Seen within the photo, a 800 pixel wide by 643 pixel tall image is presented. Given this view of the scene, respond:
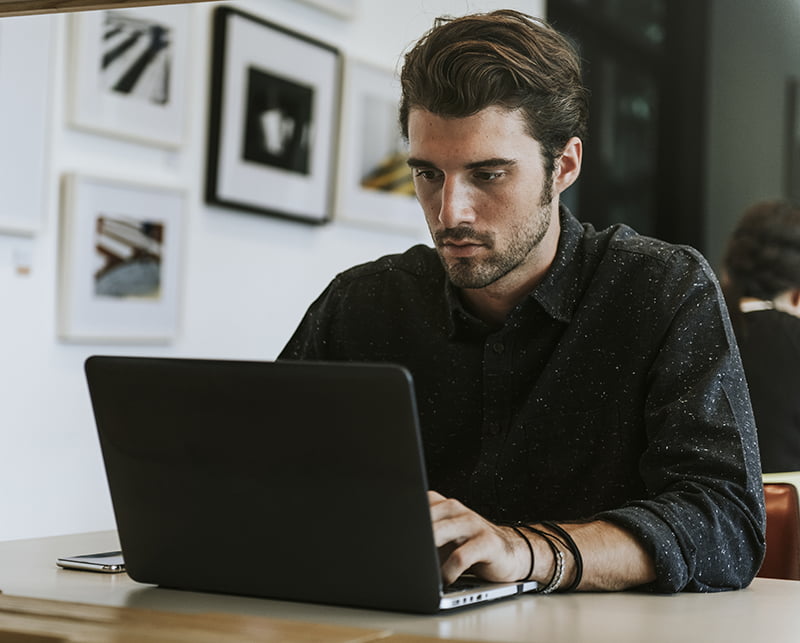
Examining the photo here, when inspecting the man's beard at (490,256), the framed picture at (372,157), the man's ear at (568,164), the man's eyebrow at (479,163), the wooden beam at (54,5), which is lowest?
the man's beard at (490,256)

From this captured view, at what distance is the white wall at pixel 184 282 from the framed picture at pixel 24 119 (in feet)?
0.06

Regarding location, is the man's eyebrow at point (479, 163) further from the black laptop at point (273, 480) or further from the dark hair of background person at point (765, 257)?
the dark hair of background person at point (765, 257)

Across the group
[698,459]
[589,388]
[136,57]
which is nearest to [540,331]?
[589,388]

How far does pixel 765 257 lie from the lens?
10.7 feet

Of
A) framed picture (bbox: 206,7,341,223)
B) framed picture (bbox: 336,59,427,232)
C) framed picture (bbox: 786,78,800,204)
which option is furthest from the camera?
framed picture (bbox: 786,78,800,204)

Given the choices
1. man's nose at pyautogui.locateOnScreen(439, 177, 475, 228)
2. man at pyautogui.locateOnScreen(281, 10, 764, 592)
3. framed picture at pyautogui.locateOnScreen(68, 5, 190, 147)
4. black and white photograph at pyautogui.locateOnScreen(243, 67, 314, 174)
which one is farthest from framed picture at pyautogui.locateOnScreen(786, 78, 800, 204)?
man's nose at pyautogui.locateOnScreen(439, 177, 475, 228)

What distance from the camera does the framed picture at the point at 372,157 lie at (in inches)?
149

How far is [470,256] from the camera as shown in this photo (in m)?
1.58

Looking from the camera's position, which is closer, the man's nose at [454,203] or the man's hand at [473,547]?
the man's hand at [473,547]

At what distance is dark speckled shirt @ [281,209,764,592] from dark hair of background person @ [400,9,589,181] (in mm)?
157

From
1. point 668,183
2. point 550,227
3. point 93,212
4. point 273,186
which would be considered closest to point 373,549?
point 550,227

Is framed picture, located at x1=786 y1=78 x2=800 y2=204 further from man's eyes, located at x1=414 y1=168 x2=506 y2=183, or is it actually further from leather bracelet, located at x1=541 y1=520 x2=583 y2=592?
leather bracelet, located at x1=541 y1=520 x2=583 y2=592

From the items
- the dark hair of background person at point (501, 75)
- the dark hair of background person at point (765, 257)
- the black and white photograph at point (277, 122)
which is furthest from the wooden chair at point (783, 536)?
the black and white photograph at point (277, 122)

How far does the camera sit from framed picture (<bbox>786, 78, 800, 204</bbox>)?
16.0ft
